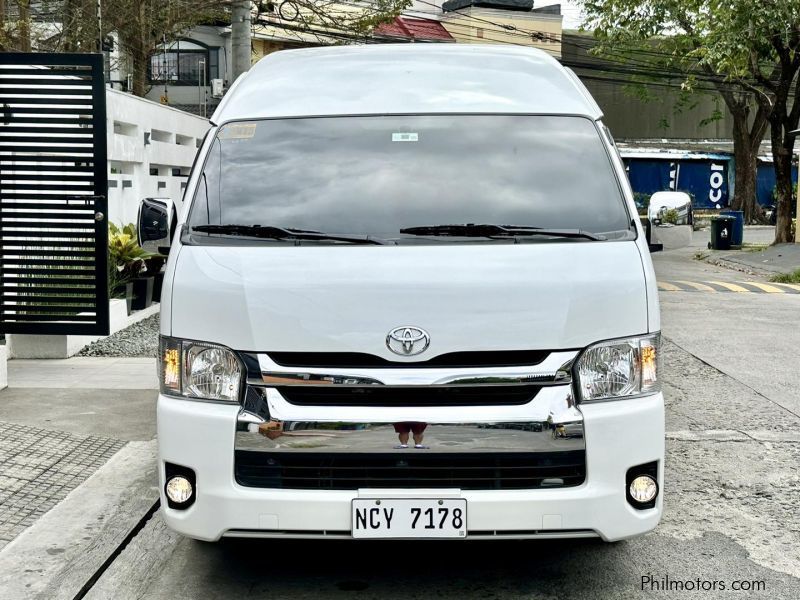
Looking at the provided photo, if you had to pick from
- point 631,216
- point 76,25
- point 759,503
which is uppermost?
point 76,25

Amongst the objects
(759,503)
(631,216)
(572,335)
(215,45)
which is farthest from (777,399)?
(215,45)

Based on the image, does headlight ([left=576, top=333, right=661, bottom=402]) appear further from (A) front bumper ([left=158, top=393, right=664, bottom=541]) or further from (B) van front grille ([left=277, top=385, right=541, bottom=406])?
(B) van front grille ([left=277, top=385, right=541, bottom=406])

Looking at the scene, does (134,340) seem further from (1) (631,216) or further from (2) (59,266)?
(1) (631,216)

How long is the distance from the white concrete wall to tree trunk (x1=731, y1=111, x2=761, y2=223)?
2612 centimetres

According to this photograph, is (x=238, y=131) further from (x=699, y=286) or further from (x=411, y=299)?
(x=699, y=286)

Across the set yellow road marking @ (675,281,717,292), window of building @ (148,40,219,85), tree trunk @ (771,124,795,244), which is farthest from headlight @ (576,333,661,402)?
window of building @ (148,40,219,85)

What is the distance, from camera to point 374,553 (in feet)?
16.0

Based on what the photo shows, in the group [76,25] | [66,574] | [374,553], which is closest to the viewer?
[66,574]

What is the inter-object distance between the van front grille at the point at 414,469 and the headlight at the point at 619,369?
253mm

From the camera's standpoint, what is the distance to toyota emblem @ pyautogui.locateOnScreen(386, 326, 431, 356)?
3969 millimetres

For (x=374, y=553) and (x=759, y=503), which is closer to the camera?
(x=374, y=553)

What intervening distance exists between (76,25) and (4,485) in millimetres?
15877

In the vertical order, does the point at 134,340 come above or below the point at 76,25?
below

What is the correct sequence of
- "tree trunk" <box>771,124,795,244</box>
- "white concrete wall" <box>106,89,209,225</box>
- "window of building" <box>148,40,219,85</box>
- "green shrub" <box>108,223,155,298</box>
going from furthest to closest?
"window of building" <box>148,40,219,85</box>
"tree trunk" <box>771,124,795,244</box>
"white concrete wall" <box>106,89,209,225</box>
"green shrub" <box>108,223,155,298</box>
